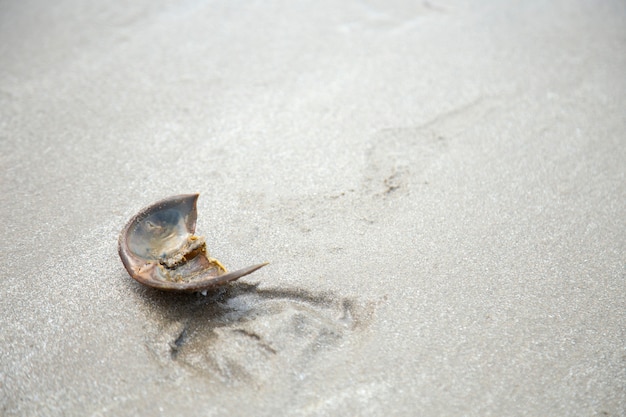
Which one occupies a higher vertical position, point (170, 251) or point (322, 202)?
point (170, 251)

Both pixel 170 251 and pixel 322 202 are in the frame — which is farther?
pixel 322 202

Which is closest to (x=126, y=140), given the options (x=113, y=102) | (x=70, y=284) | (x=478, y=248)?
(x=113, y=102)

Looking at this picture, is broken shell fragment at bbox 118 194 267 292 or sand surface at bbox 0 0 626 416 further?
broken shell fragment at bbox 118 194 267 292

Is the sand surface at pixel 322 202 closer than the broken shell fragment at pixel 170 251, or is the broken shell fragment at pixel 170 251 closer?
the sand surface at pixel 322 202
